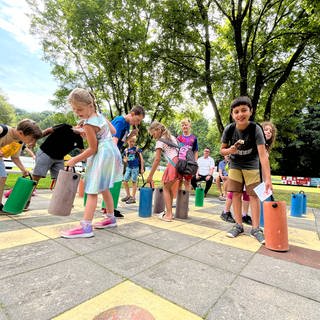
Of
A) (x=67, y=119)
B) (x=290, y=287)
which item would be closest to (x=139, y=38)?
(x=67, y=119)

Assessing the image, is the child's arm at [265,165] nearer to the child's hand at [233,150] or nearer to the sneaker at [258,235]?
the child's hand at [233,150]

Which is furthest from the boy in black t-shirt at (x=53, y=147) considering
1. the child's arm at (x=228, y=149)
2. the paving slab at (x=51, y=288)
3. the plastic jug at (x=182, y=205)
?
the child's arm at (x=228, y=149)

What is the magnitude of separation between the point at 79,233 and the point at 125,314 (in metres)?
1.66

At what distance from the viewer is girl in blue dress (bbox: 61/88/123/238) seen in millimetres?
2803

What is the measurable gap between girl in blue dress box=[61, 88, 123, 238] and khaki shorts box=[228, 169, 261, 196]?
180 cm

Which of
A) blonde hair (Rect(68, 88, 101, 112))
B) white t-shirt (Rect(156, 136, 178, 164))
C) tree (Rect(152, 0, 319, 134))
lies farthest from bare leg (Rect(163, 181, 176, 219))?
tree (Rect(152, 0, 319, 134))

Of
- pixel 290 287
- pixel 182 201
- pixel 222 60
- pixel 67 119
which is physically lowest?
pixel 290 287

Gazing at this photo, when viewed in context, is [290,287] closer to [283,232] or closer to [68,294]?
[283,232]

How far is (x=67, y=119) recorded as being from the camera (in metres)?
17.8

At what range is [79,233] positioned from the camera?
2.83 meters

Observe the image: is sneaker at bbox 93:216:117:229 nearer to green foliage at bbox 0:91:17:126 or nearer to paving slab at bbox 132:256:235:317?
paving slab at bbox 132:256:235:317

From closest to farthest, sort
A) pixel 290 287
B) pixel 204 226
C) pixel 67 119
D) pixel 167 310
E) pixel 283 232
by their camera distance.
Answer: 1. pixel 167 310
2. pixel 290 287
3. pixel 283 232
4. pixel 204 226
5. pixel 67 119

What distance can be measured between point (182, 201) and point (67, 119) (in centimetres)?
1604

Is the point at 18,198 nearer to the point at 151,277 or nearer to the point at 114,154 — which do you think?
the point at 114,154
